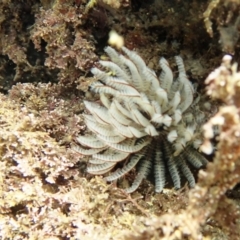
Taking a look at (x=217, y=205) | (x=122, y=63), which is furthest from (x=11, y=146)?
(x=217, y=205)

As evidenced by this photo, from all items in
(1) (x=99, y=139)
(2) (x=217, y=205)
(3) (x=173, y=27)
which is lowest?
(1) (x=99, y=139)

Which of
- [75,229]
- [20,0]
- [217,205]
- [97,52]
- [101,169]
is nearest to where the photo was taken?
[217,205]

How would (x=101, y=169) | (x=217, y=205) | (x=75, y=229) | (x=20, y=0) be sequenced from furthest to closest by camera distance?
1. (x=20, y=0)
2. (x=101, y=169)
3. (x=75, y=229)
4. (x=217, y=205)

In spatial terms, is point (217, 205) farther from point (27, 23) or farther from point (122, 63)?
point (27, 23)

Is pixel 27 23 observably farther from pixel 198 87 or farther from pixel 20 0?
pixel 198 87

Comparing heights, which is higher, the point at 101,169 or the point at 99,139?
the point at 99,139

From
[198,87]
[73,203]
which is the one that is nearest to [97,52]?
[198,87]

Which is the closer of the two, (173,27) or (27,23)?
(173,27)
